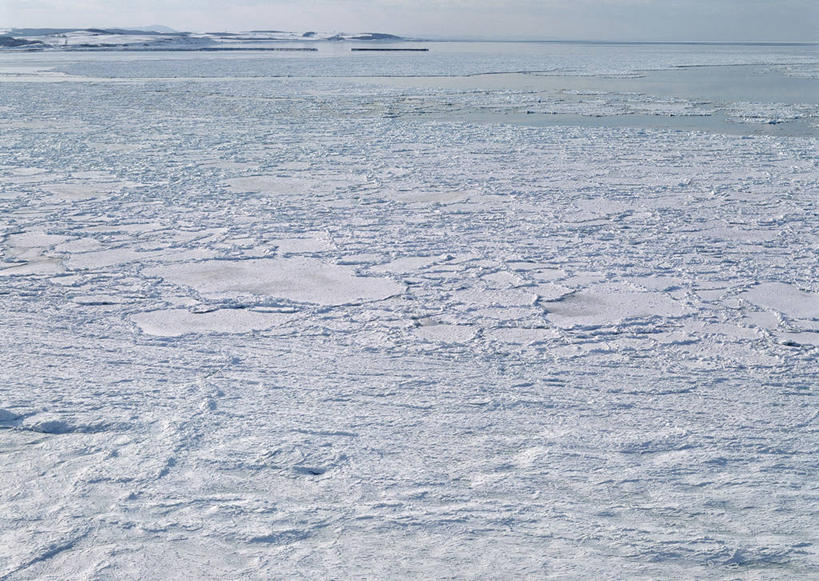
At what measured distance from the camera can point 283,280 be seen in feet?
13.5

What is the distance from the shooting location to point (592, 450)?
243 cm

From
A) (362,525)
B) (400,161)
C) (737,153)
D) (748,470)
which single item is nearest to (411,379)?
(362,525)

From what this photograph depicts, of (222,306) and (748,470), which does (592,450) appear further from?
(222,306)

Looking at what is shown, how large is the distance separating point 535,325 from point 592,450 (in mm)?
1129

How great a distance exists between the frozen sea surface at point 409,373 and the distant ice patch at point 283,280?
0.8 inches

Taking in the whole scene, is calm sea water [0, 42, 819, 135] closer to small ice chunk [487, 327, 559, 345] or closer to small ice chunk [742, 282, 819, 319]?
small ice chunk [742, 282, 819, 319]

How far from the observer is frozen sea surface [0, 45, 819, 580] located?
1.99 m

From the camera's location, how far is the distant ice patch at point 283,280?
3908 mm

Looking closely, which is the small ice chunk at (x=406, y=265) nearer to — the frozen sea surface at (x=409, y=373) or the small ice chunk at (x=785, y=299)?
the frozen sea surface at (x=409, y=373)

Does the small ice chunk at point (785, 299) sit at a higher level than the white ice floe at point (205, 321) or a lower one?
higher

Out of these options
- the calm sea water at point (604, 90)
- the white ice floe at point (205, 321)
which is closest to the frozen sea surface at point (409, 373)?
the white ice floe at point (205, 321)

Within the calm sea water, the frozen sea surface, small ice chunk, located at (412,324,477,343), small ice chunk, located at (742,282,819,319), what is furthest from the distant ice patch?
the calm sea water

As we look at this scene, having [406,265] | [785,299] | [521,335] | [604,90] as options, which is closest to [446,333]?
[521,335]

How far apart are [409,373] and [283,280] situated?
1.34 m
